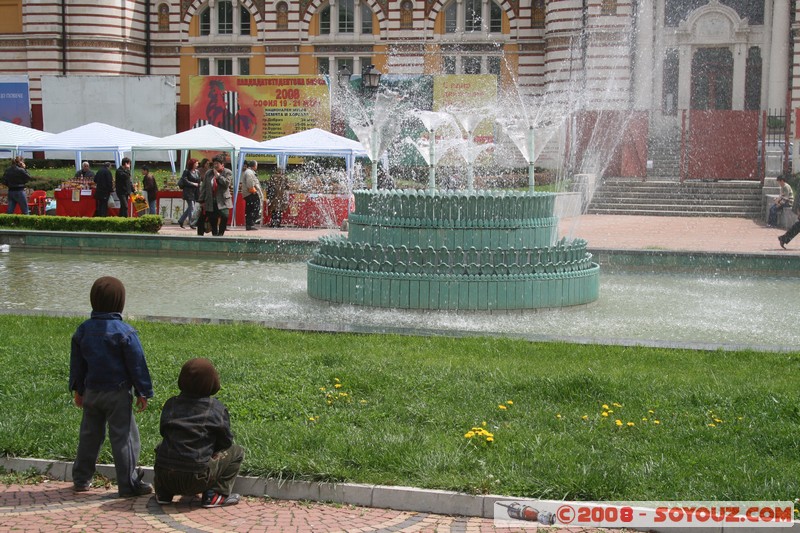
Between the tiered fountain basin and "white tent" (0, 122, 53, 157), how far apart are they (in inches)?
644

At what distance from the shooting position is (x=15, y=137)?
27.8 meters

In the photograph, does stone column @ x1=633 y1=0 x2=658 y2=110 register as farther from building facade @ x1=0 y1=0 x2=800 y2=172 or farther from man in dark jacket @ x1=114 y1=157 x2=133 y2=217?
man in dark jacket @ x1=114 y1=157 x2=133 y2=217

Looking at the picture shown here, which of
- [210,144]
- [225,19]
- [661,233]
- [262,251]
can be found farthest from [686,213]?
[225,19]

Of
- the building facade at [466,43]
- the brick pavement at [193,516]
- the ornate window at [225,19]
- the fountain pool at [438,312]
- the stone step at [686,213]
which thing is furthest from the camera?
the ornate window at [225,19]

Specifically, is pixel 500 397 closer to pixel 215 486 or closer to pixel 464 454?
pixel 464 454

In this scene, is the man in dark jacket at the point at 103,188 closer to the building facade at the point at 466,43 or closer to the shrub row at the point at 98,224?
the shrub row at the point at 98,224

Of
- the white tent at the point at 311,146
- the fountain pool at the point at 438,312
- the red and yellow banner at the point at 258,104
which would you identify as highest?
the red and yellow banner at the point at 258,104

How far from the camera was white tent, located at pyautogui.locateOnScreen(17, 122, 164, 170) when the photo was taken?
2709 cm

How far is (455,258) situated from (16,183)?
1515 centimetres

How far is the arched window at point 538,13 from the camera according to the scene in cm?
4122

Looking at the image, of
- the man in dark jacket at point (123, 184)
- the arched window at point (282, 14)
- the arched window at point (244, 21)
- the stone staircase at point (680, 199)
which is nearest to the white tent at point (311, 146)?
the man in dark jacket at point (123, 184)

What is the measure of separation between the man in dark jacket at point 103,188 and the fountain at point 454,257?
12.5 metres

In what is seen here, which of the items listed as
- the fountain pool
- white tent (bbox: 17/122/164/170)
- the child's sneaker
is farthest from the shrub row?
the child's sneaker

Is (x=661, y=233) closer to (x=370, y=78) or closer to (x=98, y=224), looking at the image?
(x=370, y=78)
